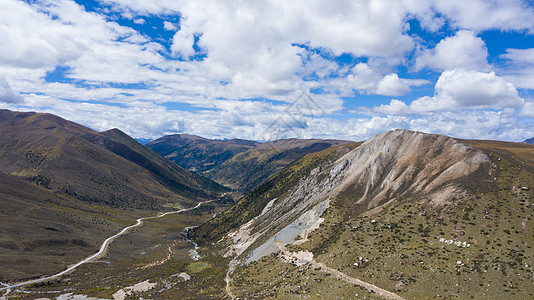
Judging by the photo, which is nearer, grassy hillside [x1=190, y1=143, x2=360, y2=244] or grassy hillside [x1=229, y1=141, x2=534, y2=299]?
grassy hillside [x1=229, y1=141, x2=534, y2=299]

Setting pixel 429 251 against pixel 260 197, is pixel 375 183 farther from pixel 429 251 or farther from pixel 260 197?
pixel 260 197

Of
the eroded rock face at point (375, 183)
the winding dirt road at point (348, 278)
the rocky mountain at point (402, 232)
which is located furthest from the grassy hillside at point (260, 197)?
the winding dirt road at point (348, 278)

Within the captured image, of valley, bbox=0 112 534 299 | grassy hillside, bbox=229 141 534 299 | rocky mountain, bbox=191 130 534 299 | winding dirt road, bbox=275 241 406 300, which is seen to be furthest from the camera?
valley, bbox=0 112 534 299

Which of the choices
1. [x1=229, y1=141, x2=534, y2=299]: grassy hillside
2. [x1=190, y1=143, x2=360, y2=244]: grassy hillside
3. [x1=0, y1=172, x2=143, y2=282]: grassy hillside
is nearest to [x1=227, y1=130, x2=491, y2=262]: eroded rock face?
[x1=229, y1=141, x2=534, y2=299]: grassy hillside

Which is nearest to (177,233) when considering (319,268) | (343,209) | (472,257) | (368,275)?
(343,209)

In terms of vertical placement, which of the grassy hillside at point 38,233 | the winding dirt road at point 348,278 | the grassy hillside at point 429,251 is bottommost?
the grassy hillside at point 38,233

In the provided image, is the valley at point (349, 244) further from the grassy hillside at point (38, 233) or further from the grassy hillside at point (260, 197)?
the grassy hillside at point (260, 197)

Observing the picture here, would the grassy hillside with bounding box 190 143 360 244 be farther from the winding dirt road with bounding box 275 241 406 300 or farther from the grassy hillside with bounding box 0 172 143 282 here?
the winding dirt road with bounding box 275 241 406 300
